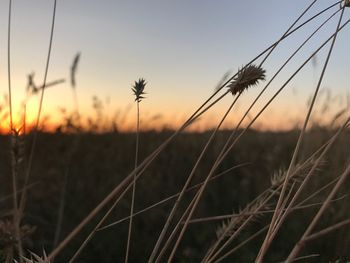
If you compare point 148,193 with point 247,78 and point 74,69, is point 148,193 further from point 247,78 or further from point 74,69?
point 247,78

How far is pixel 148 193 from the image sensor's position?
11.2 ft

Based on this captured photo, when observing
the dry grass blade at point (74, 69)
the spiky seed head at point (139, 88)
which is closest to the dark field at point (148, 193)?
the dry grass blade at point (74, 69)

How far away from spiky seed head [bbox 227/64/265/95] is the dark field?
1.38 meters

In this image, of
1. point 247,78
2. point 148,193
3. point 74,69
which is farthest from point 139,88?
point 148,193

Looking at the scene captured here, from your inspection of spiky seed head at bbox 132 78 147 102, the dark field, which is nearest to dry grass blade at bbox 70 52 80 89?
the dark field

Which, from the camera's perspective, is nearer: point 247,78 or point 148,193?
point 247,78

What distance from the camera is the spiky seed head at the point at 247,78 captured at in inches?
31.9

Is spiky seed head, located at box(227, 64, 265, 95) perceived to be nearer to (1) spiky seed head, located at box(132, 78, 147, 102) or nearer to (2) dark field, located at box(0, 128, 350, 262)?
(1) spiky seed head, located at box(132, 78, 147, 102)

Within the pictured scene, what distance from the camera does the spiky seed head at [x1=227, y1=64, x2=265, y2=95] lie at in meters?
0.81

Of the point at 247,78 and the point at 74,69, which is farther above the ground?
the point at 74,69

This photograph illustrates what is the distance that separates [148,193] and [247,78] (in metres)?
2.65

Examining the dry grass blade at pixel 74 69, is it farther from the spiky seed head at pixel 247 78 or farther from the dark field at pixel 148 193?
the spiky seed head at pixel 247 78

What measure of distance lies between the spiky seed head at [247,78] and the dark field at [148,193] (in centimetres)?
138

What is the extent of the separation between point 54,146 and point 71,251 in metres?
1.46
